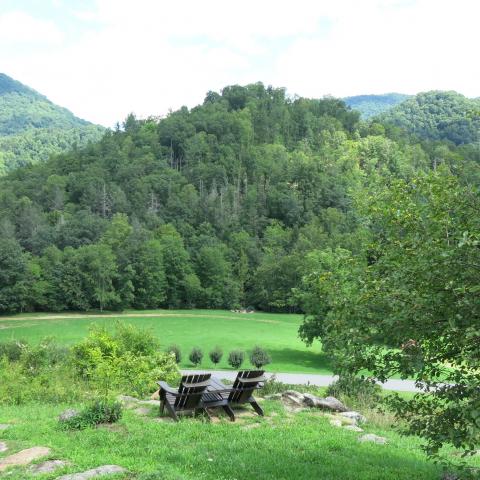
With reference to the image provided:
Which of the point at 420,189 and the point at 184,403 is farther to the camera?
the point at 184,403

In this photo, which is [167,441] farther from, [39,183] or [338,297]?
[39,183]

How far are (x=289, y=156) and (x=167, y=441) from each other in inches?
5090

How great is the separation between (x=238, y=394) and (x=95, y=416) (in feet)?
9.88

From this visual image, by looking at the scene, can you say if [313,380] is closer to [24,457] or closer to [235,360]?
[235,360]

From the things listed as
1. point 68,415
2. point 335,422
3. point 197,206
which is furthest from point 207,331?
point 197,206

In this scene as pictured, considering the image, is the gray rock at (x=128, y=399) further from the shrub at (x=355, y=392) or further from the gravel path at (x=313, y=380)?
the gravel path at (x=313, y=380)

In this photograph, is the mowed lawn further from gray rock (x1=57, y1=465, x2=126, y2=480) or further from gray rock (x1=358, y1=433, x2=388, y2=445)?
gray rock (x1=57, y1=465, x2=126, y2=480)

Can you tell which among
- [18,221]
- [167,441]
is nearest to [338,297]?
[167,441]

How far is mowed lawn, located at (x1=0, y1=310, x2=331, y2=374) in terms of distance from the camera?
122ft

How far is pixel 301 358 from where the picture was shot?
37906mm

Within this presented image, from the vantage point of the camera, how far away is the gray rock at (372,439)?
941 centimetres

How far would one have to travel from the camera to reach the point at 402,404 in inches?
248

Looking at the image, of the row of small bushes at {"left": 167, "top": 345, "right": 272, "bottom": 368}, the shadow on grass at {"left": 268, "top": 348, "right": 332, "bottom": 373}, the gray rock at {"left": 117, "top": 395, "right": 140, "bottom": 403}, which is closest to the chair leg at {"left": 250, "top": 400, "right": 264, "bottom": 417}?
the gray rock at {"left": 117, "top": 395, "right": 140, "bottom": 403}

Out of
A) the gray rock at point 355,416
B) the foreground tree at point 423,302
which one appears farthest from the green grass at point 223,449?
the foreground tree at point 423,302
